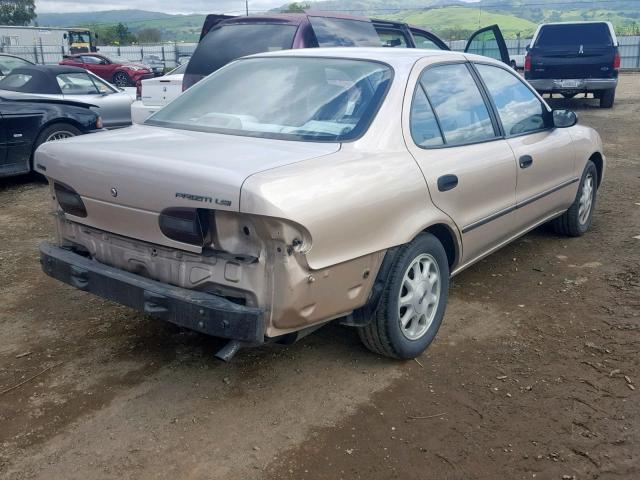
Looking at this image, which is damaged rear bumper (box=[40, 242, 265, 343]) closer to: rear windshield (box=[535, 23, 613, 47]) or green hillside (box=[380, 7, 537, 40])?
rear windshield (box=[535, 23, 613, 47])

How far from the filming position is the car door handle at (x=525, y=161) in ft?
14.4

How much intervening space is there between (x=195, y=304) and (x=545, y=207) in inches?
120

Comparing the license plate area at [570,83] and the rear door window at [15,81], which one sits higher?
the rear door window at [15,81]

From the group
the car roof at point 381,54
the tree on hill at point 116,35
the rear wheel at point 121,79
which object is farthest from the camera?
the tree on hill at point 116,35

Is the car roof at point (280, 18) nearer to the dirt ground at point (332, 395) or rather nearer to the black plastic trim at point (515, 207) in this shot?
the black plastic trim at point (515, 207)

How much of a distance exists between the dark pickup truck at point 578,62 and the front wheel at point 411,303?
39.2ft

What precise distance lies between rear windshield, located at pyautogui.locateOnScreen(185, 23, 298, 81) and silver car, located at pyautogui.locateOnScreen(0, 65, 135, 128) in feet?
5.69

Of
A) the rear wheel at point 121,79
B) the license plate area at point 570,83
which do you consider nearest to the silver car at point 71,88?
the license plate area at point 570,83

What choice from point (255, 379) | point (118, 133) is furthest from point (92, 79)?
point (255, 379)

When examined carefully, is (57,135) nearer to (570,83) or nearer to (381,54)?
(381,54)

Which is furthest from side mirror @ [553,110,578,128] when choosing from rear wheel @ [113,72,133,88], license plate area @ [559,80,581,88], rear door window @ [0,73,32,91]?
rear wheel @ [113,72,133,88]

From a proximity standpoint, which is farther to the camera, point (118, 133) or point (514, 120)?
point (514, 120)

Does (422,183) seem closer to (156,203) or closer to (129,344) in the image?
(156,203)

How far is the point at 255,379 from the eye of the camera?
3418 mm
